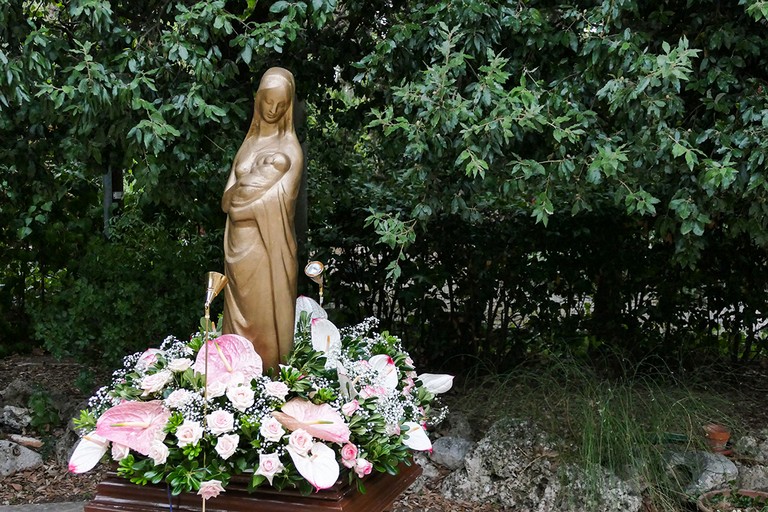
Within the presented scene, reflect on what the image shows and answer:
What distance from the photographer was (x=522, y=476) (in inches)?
176

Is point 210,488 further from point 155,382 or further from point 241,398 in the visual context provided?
point 155,382

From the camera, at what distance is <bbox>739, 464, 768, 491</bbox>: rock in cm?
449

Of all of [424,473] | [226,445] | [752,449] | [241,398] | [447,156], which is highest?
[447,156]

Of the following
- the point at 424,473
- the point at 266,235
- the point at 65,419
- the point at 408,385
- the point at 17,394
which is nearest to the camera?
the point at 266,235

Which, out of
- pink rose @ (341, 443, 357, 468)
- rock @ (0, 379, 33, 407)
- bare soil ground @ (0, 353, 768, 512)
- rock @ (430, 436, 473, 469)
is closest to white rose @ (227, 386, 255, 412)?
pink rose @ (341, 443, 357, 468)

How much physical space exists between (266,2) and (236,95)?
617mm

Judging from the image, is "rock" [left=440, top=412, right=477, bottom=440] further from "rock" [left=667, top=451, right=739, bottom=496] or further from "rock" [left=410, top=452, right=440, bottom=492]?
"rock" [left=667, top=451, right=739, bottom=496]

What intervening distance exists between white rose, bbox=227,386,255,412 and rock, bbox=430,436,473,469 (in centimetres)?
213

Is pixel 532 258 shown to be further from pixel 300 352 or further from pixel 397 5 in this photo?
pixel 300 352

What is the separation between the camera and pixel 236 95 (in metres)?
4.44

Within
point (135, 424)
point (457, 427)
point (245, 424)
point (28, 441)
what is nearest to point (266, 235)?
point (245, 424)

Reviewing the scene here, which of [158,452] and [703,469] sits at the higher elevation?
[158,452]

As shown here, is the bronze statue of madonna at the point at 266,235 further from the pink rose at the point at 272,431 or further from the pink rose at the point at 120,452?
the pink rose at the point at 120,452

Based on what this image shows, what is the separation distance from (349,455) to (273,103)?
1.31 metres
